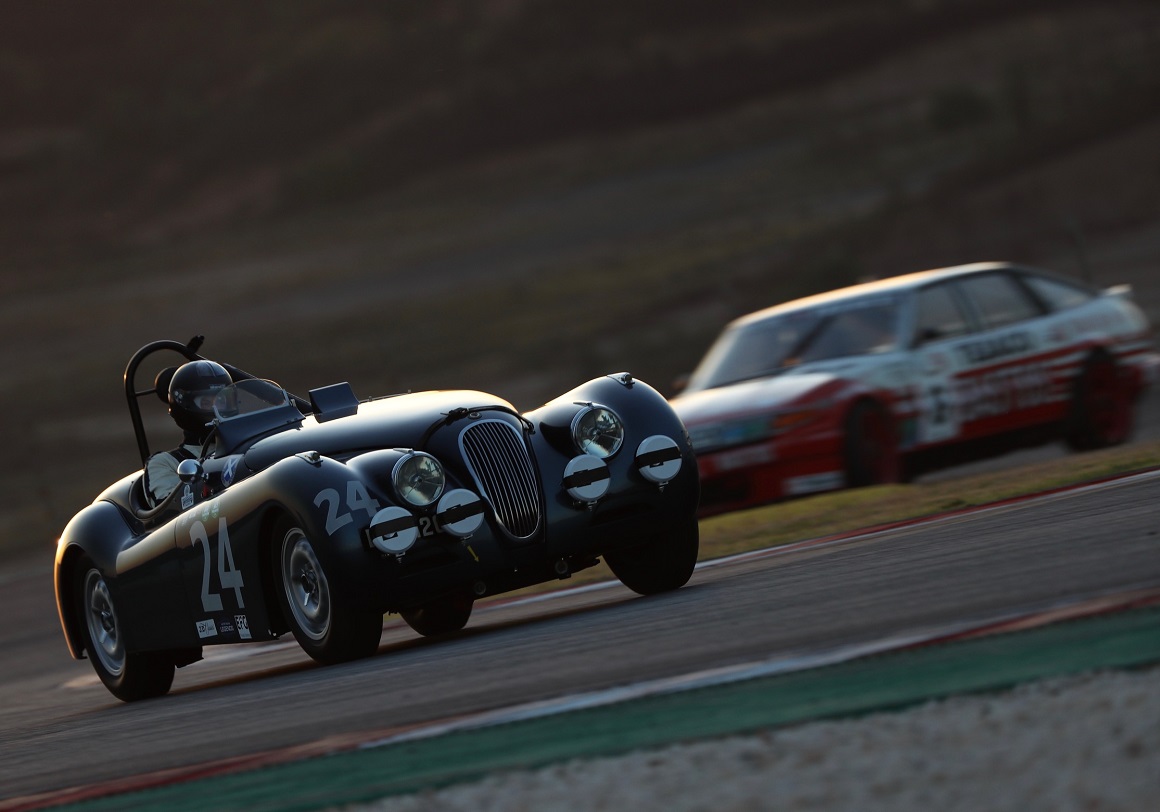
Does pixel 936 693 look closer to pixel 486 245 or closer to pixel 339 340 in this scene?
pixel 339 340

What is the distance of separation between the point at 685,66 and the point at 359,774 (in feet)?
255

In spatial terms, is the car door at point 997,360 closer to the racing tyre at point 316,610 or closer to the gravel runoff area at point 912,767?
the racing tyre at point 316,610

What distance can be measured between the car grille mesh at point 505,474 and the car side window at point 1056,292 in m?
6.45

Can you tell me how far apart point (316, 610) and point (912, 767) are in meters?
3.69

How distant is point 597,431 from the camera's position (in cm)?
737

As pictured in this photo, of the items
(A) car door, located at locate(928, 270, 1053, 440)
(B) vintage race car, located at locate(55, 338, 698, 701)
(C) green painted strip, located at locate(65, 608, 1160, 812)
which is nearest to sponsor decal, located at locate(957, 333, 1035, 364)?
(A) car door, located at locate(928, 270, 1053, 440)

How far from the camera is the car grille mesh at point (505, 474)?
6.98 m

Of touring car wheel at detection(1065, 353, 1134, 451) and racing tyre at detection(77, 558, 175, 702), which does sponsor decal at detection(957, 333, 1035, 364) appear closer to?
touring car wheel at detection(1065, 353, 1134, 451)

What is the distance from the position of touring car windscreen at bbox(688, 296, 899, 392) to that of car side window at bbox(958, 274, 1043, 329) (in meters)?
0.66

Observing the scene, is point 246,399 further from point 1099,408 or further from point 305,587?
point 1099,408

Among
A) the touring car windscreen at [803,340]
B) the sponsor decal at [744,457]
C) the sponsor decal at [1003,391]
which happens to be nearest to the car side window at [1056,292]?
the sponsor decal at [1003,391]

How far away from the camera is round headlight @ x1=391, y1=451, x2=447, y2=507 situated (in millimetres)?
6762

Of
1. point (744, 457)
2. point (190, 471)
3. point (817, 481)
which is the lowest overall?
point (817, 481)

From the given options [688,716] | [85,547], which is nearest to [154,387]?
[85,547]
